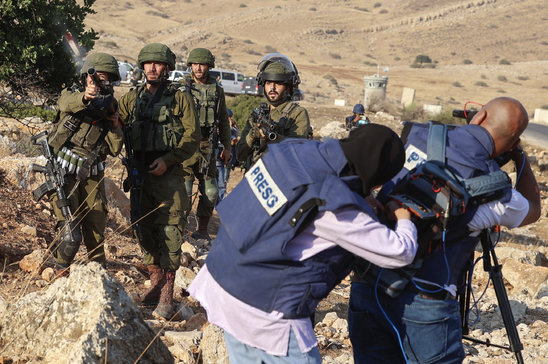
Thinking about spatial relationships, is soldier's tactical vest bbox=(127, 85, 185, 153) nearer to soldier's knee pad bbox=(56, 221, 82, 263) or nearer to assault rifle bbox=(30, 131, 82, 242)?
assault rifle bbox=(30, 131, 82, 242)

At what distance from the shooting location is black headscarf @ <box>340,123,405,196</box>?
6.49 ft

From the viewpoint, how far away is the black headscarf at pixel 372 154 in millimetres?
1979

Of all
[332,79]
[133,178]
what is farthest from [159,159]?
[332,79]

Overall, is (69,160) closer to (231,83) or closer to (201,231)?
(201,231)

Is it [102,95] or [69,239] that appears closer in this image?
[102,95]

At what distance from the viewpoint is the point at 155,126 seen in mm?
4438

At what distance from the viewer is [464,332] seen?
2.76m

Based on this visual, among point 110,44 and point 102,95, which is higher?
point 102,95

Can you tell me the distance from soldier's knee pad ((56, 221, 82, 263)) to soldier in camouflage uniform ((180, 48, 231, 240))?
7.61ft

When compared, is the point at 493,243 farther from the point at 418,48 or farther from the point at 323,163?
the point at 418,48

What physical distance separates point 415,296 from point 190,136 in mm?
2526

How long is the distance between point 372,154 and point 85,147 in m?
2.66

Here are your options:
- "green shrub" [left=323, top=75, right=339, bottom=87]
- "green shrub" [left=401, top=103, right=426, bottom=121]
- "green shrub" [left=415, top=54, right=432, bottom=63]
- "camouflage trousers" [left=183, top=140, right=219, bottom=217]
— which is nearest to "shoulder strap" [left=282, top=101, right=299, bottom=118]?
"camouflage trousers" [left=183, top=140, right=219, bottom=217]

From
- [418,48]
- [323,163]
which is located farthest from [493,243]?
[418,48]
